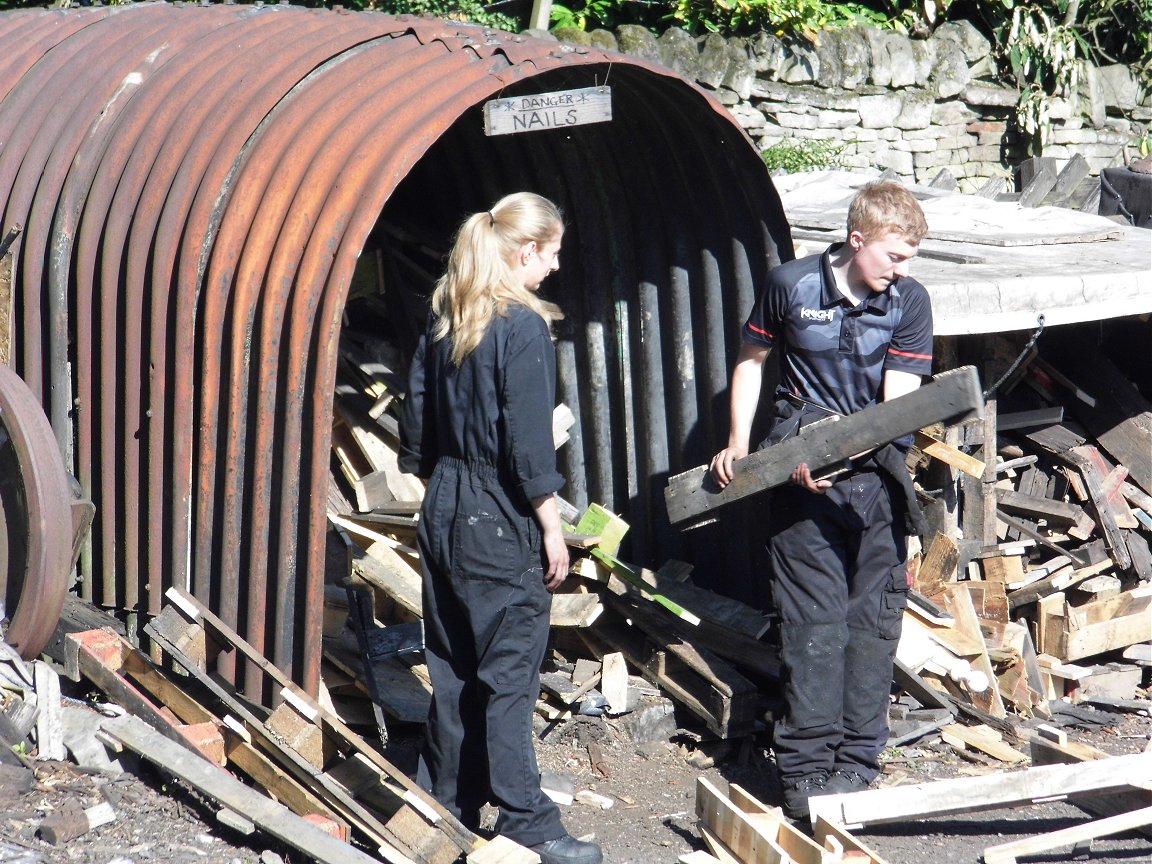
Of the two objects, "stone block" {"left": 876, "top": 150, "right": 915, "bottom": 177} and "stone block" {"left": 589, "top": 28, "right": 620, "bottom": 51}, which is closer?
"stone block" {"left": 589, "top": 28, "right": 620, "bottom": 51}

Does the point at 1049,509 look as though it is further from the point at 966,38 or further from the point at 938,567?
the point at 966,38

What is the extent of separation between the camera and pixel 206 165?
4.65 meters

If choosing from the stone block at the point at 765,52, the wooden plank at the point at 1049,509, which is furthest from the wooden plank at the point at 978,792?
the stone block at the point at 765,52

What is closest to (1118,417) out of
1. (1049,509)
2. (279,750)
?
(1049,509)

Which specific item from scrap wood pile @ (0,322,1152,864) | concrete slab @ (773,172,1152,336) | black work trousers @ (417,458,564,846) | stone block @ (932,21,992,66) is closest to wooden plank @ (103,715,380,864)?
scrap wood pile @ (0,322,1152,864)

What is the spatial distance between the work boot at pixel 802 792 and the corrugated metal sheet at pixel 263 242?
5.63ft

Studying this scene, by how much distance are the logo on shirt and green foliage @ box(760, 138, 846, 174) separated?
6.54 m

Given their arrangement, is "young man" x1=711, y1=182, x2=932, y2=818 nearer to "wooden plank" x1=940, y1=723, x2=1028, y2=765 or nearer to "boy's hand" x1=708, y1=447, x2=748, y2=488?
"boy's hand" x1=708, y1=447, x2=748, y2=488

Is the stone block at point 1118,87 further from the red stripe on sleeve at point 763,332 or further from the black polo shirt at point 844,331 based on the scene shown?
the red stripe on sleeve at point 763,332

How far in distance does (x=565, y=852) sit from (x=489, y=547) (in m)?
1.05

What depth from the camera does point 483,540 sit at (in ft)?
12.7

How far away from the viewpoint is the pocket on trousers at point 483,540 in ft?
12.7

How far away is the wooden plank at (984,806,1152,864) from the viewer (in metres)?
4.32

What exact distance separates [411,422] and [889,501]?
183cm
